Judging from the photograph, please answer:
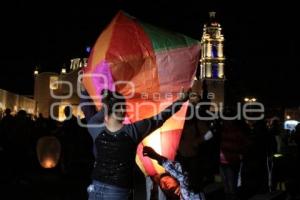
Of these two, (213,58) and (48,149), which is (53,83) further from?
(48,149)

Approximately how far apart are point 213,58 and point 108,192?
279 feet

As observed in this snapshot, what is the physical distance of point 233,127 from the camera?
399 inches

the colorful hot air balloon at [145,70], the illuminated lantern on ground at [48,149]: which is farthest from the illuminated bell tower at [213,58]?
the colorful hot air balloon at [145,70]

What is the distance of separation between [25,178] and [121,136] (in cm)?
989

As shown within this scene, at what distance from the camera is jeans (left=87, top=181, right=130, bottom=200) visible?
4742 millimetres

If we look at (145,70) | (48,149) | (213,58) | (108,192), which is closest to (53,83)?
(213,58)

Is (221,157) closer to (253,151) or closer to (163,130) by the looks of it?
(253,151)

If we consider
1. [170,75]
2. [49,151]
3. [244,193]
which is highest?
[170,75]

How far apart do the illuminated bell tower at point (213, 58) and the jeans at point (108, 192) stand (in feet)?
275

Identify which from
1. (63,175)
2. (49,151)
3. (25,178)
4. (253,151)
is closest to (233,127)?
(253,151)

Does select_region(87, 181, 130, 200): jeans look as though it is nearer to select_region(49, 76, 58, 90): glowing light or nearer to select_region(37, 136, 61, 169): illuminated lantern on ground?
select_region(37, 136, 61, 169): illuminated lantern on ground

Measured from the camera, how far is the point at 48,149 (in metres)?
12.0

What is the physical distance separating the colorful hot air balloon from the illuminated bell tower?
80630mm

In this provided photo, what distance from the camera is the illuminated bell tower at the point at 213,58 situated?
290ft
